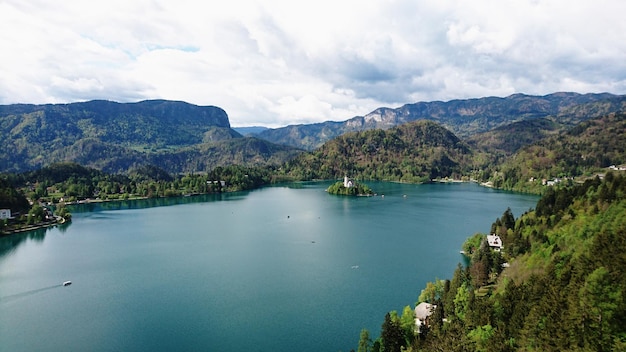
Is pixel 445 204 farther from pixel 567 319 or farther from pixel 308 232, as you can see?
pixel 567 319

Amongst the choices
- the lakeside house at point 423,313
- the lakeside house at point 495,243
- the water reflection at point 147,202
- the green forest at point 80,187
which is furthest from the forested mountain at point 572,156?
the lakeside house at point 423,313

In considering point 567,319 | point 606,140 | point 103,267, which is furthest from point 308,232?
point 606,140

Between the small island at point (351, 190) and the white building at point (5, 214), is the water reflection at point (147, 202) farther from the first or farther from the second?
the small island at point (351, 190)

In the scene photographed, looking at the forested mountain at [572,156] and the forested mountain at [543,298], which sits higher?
the forested mountain at [572,156]

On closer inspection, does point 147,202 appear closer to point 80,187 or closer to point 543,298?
point 80,187

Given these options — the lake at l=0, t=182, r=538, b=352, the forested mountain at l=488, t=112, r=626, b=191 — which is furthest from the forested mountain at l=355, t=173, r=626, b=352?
the forested mountain at l=488, t=112, r=626, b=191
